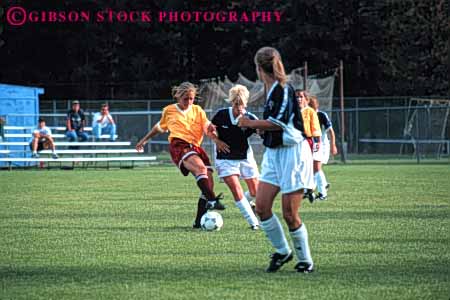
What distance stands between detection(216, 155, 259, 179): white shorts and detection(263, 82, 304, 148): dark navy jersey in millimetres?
4156

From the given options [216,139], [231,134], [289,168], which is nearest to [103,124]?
[231,134]

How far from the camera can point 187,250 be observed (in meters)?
10.7

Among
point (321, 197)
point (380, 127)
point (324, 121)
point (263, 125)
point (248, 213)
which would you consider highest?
point (263, 125)

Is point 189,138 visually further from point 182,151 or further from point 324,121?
point 324,121

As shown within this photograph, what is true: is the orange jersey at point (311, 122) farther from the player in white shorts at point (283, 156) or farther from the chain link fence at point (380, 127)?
the chain link fence at point (380, 127)

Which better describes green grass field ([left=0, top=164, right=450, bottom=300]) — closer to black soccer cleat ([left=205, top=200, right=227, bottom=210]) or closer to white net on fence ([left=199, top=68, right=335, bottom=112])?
black soccer cleat ([left=205, top=200, right=227, bottom=210])

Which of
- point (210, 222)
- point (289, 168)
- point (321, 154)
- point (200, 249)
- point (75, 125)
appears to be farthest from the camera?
point (75, 125)

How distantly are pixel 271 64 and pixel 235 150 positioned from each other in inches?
173

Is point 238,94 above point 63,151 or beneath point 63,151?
above

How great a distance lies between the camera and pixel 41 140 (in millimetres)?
32406

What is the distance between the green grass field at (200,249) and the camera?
8117 mm

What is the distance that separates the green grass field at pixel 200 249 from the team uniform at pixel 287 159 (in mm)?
305

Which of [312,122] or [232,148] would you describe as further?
[312,122]

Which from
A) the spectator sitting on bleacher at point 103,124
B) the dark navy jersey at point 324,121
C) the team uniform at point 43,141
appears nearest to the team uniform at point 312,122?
the dark navy jersey at point 324,121
